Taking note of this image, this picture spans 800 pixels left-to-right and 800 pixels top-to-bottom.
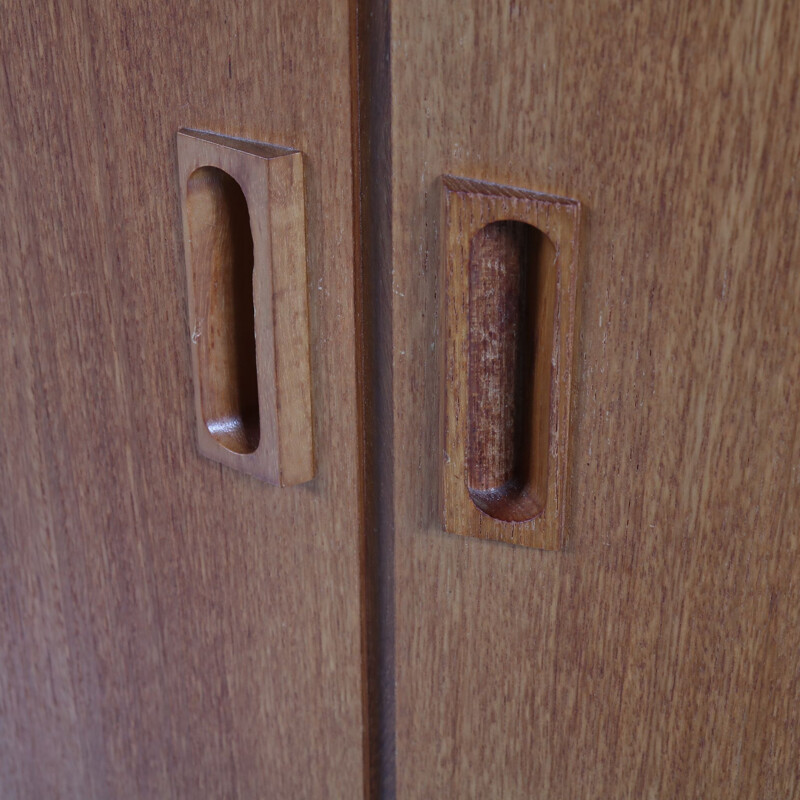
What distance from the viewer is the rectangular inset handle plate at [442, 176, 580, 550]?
307 mm

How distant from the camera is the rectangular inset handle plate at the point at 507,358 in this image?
31 centimetres

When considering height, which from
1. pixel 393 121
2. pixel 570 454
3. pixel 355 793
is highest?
pixel 393 121

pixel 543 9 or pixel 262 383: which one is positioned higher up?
pixel 543 9

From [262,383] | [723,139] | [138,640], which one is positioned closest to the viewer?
[723,139]

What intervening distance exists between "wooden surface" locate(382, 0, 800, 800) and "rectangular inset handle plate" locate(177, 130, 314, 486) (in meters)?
0.04

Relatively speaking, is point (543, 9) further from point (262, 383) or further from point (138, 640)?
point (138, 640)

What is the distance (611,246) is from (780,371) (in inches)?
2.4

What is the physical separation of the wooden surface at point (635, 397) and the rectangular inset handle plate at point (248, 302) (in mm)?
40

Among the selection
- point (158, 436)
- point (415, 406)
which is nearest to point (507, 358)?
point (415, 406)

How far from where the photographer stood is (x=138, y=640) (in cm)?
50

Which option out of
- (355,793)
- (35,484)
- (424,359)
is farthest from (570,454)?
(35,484)

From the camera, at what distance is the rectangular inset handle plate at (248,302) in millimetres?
351

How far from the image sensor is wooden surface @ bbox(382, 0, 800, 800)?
274 millimetres

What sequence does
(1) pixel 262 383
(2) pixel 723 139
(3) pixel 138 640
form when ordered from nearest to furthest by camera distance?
(2) pixel 723 139 → (1) pixel 262 383 → (3) pixel 138 640
